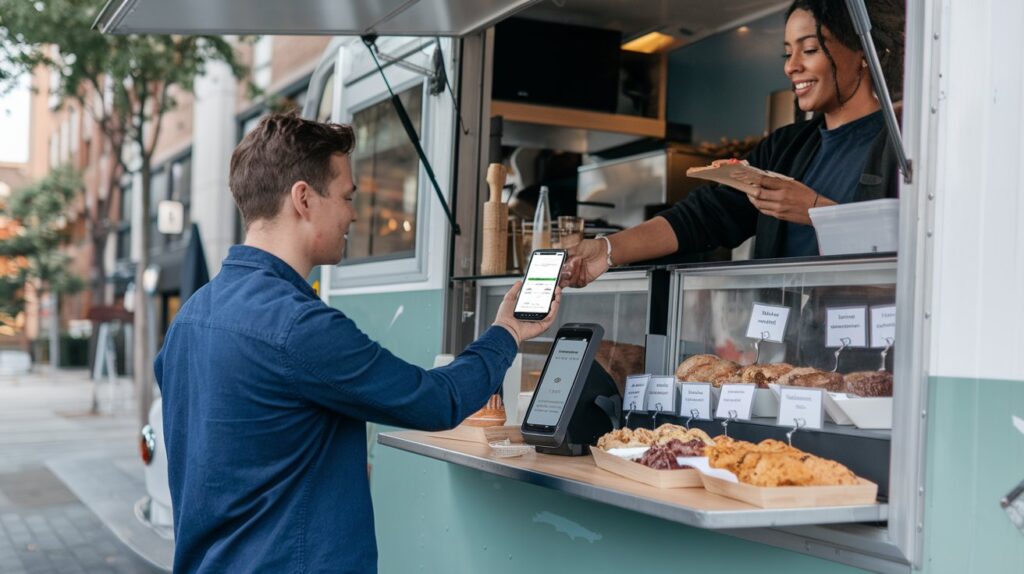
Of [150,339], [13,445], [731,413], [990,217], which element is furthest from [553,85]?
[13,445]

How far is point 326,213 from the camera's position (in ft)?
7.56

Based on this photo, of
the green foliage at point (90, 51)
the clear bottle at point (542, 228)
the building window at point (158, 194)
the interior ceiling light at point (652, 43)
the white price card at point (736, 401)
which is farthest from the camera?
the building window at point (158, 194)

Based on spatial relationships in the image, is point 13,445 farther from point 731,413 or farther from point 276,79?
point 731,413

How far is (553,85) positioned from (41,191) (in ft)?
89.8

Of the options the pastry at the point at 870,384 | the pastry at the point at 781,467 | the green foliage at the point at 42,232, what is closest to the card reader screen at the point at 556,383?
the pastry at the point at 781,467

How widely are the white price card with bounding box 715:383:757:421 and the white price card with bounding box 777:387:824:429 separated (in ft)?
0.25

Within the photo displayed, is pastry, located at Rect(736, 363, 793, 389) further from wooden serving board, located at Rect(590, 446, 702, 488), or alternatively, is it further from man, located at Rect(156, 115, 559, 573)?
man, located at Rect(156, 115, 559, 573)

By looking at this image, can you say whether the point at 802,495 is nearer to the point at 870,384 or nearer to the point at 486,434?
the point at 870,384

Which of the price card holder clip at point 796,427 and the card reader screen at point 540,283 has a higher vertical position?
the card reader screen at point 540,283

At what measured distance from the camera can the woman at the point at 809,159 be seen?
8.95 ft

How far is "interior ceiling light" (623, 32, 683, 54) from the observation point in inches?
234

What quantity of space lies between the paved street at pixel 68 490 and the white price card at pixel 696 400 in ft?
17.0

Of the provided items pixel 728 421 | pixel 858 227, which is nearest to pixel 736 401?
pixel 728 421

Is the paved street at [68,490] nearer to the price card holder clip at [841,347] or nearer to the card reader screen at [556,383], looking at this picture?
the card reader screen at [556,383]
